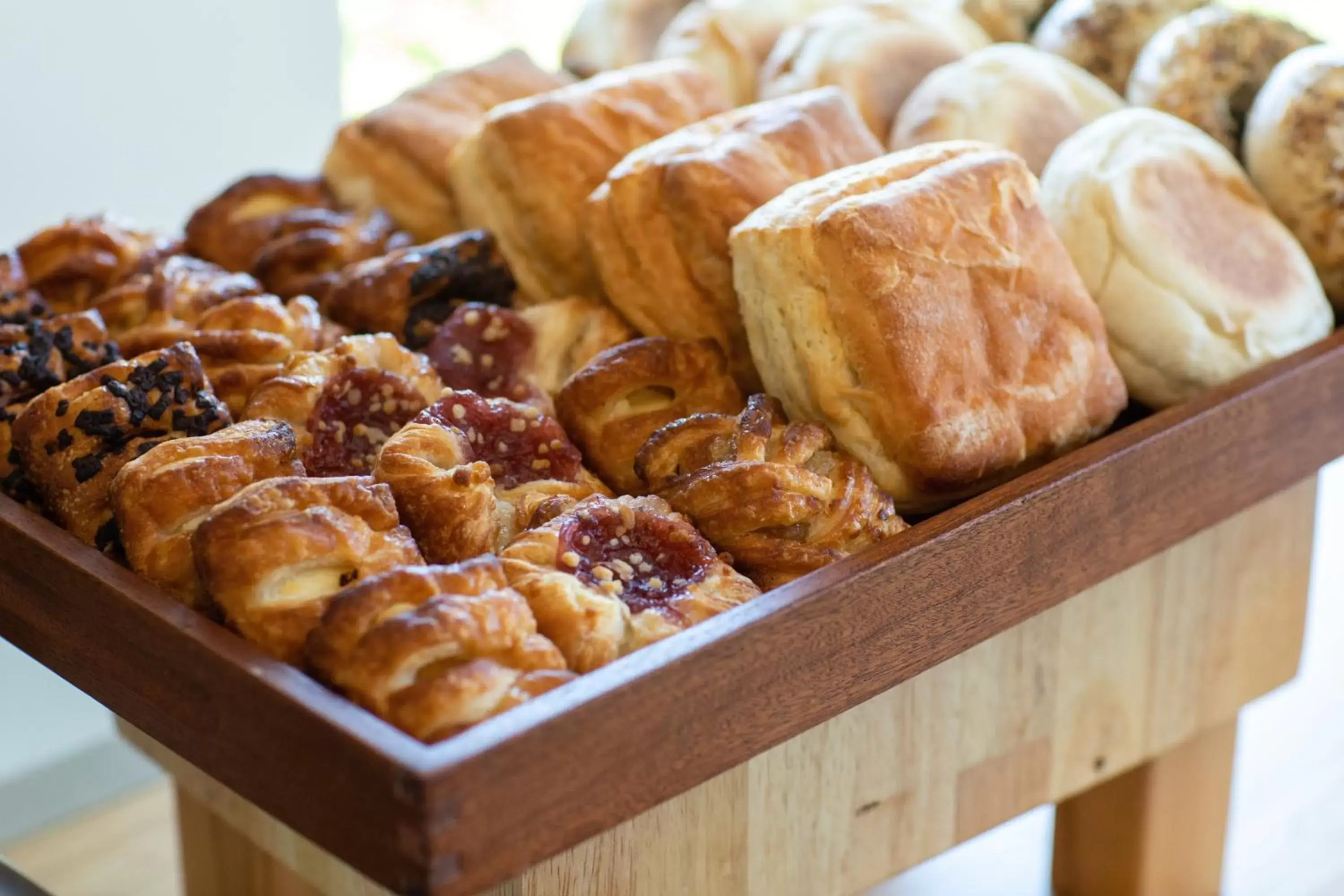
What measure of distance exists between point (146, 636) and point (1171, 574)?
3.50 ft

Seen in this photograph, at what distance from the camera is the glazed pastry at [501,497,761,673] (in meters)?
1.01

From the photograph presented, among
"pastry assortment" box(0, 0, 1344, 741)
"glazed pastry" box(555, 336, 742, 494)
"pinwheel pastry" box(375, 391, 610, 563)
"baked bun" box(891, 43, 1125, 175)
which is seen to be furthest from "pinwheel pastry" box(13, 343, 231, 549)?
"baked bun" box(891, 43, 1125, 175)

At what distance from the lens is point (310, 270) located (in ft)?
5.38

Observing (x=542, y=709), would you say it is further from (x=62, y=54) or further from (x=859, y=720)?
(x=62, y=54)

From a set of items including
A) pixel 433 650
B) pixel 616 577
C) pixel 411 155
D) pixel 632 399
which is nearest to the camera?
pixel 433 650

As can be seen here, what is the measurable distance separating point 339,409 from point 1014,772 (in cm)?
78

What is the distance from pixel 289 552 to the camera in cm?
99

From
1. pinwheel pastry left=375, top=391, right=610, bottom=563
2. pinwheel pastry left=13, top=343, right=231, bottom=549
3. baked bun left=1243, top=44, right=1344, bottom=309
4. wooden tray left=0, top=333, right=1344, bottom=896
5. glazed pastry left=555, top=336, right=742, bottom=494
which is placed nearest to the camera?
wooden tray left=0, top=333, right=1344, bottom=896

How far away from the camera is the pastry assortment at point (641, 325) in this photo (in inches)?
40.7

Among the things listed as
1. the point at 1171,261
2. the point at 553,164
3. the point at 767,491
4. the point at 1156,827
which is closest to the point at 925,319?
the point at 767,491

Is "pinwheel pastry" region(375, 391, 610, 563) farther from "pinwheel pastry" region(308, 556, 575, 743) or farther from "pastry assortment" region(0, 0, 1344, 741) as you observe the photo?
"pinwheel pastry" region(308, 556, 575, 743)

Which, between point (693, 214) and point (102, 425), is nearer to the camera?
point (102, 425)

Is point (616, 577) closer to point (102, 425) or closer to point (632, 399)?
point (632, 399)

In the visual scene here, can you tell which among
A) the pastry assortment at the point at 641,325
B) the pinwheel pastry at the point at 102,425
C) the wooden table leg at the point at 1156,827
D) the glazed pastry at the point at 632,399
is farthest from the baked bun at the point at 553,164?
the wooden table leg at the point at 1156,827
